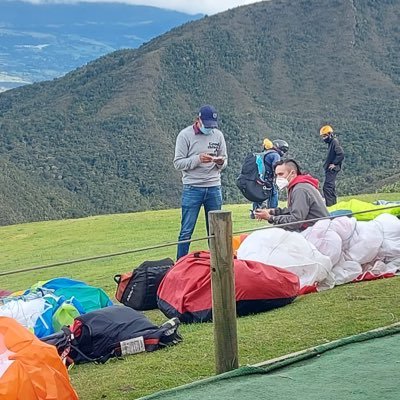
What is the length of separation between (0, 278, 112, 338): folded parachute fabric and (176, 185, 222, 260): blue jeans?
157 cm

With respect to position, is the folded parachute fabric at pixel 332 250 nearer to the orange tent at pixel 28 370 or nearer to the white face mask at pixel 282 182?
the white face mask at pixel 282 182

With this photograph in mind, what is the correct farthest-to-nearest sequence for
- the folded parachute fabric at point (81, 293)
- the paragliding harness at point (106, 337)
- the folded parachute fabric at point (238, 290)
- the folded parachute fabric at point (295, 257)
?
the folded parachute fabric at point (295, 257) → the folded parachute fabric at point (81, 293) → the folded parachute fabric at point (238, 290) → the paragliding harness at point (106, 337)

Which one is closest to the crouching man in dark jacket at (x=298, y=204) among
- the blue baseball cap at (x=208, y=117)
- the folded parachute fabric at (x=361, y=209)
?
the folded parachute fabric at (x=361, y=209)

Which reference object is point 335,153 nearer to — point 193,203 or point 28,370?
point 193,203

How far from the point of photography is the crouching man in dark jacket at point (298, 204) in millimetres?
7324

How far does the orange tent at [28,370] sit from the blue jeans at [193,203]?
388cm

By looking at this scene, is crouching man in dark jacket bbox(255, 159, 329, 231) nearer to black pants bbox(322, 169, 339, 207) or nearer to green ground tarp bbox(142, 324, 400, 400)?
green ground tarp bbox(142, 324, 400, 400)

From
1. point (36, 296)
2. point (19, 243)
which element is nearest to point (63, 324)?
point (36, 296)

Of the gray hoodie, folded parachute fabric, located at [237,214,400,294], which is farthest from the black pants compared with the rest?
folded parachute fabric, located at [237,214,400,294]

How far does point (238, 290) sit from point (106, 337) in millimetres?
1188

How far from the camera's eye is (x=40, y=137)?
64562 mm

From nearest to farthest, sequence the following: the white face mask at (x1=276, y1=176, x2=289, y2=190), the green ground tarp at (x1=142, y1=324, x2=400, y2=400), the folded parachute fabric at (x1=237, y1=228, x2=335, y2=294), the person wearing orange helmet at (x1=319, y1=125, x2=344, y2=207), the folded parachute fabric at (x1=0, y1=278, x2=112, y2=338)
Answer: the green ground tarp at (x1=142, y1=324, x2=400, y2=400)
the folded parachute fabric at (x1=0, y1=278, x2=112, y2=338)
the folded parachute fabric at (x1=237, y1=228, x2=335, y2=294)
the white face mask at (x1=276, y1=176, x2=289, y2=190)
the person wearing orange helmet at (x1=319, y1=125, x2=344, y2=207)

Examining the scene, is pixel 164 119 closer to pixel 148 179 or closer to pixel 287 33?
pixel 148 179

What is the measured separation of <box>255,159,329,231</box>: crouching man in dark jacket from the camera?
732cm
